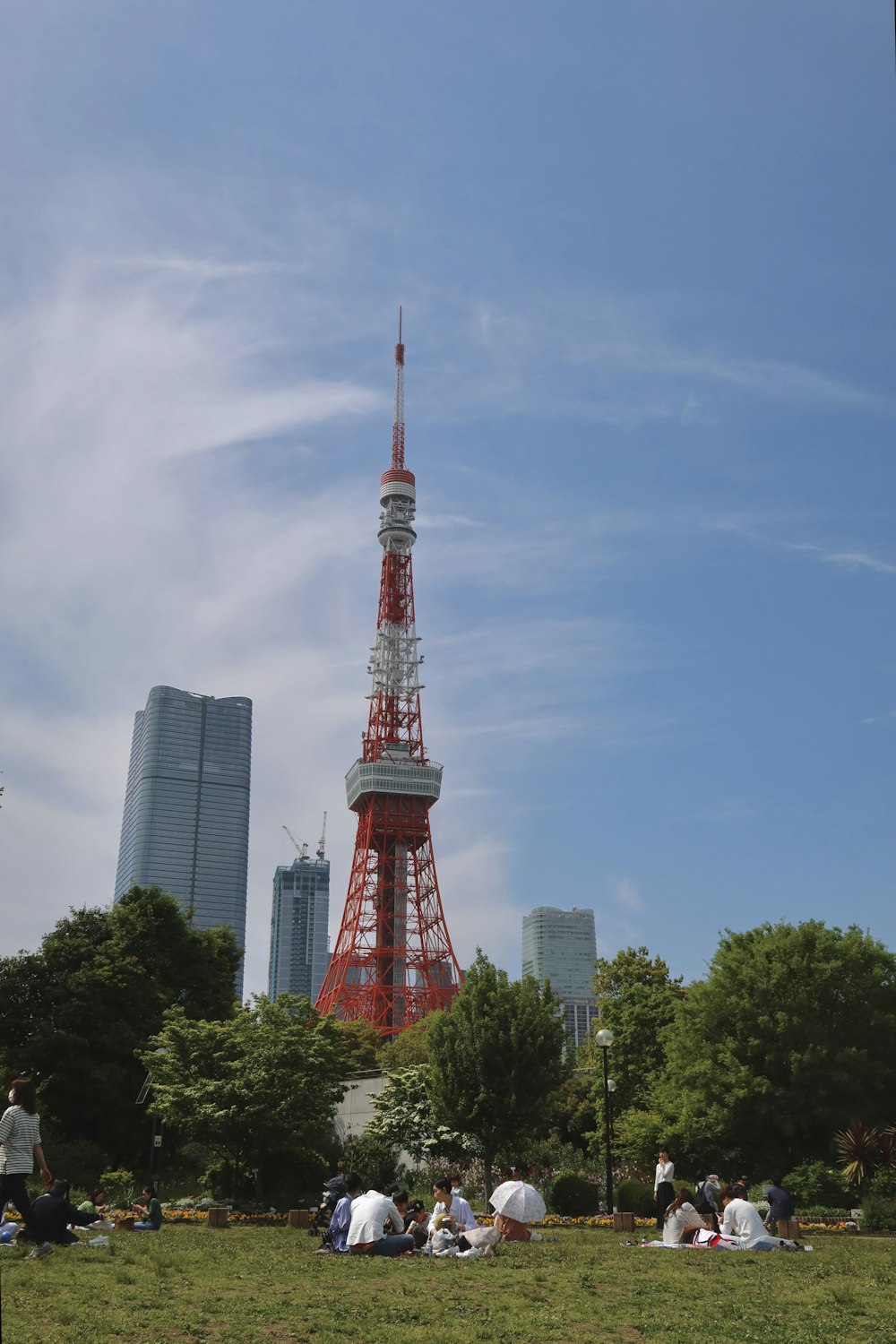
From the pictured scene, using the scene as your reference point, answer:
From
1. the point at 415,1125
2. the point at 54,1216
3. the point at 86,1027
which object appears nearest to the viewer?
the point at 54,1216

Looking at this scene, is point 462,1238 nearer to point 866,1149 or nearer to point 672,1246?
point 672,1246

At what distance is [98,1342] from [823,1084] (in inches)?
944

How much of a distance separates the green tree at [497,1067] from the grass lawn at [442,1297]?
12938 mm

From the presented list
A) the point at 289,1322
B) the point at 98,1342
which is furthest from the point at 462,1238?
the point at 98,1342

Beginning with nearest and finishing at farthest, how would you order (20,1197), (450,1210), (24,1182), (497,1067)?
(24,1182) → (20,1197) → (450,1210) → (497,1067)

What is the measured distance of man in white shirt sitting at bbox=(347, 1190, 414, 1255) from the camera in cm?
1419

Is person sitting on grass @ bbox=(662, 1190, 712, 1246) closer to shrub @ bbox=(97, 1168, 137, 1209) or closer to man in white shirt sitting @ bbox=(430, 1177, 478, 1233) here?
man in white shirt sitting @ bbox=(430, 1177, 478, 1233)

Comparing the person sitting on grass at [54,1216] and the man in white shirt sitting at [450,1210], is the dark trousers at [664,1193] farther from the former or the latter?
the person sitting on grass at [54,1216]

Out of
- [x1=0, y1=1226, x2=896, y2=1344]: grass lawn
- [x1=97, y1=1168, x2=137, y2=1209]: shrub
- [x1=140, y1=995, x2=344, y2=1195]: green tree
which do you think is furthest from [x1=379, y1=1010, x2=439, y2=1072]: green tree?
[x1=0, y1=1226, x2=896, y2=1344]: grass lawn

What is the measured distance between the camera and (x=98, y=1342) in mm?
8086

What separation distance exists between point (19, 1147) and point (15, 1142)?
8 centimetres

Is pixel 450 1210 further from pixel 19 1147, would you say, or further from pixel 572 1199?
pixel 572 1199

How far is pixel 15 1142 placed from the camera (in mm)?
11727

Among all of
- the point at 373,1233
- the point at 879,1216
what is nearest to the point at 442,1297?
the point at 373,1233
